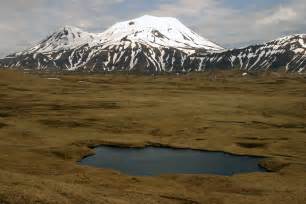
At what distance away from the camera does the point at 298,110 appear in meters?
141

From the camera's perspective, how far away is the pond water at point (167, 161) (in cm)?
7368

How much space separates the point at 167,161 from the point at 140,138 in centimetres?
1906

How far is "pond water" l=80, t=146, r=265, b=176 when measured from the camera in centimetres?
7368

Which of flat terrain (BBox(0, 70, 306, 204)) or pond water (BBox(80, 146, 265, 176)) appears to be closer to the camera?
flat terrain (BBox(0, 70, 306, 204))

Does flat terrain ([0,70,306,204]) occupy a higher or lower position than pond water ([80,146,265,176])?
higher

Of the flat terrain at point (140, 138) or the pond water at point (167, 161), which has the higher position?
the flat terrain at point (140, 138)

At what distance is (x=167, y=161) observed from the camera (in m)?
80.7

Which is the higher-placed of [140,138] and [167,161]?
[140,138]

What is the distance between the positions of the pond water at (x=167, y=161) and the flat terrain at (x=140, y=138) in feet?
9.59

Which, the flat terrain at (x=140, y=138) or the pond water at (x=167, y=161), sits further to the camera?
the pond water at (x=167, y=161)

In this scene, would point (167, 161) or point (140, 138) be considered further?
point (140, 138)

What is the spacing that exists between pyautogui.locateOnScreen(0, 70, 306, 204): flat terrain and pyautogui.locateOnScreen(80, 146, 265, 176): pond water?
9.59ft

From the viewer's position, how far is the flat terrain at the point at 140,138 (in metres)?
51.0

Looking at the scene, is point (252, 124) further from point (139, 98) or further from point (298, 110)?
point (139, 98)
